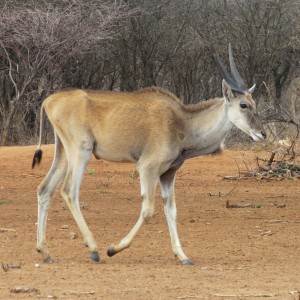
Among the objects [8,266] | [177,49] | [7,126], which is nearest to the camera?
[8,266]

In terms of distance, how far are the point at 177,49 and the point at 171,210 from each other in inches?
680

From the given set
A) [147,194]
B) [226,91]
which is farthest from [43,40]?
[147,194]

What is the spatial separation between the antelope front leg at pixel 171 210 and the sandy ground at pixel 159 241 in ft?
0.38

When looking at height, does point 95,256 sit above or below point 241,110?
below

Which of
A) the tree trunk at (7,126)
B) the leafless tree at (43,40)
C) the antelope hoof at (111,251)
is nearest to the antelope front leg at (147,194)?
the antelope hoof at (111,251)

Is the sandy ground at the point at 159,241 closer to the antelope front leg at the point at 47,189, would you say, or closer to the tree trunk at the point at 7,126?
the antelope front leg at the point at 47,189

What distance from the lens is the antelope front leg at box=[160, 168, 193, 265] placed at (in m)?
9.96

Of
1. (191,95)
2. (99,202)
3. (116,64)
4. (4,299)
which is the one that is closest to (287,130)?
(191,95)

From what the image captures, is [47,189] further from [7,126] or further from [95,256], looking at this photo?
[7,126]

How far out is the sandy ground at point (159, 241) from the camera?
8.41 metres

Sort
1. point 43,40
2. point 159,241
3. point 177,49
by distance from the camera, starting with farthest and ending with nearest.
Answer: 1. point 177,49
2. point 43,40
3. point 159,241

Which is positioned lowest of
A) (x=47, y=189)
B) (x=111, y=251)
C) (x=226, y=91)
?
(x=111, y=251)

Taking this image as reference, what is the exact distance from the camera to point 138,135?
10203 mm

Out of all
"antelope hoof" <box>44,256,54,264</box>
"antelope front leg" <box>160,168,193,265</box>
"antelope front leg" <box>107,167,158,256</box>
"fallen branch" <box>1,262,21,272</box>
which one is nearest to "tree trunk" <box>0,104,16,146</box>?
"antelope front leg" <box>160,168,193,265</box>
